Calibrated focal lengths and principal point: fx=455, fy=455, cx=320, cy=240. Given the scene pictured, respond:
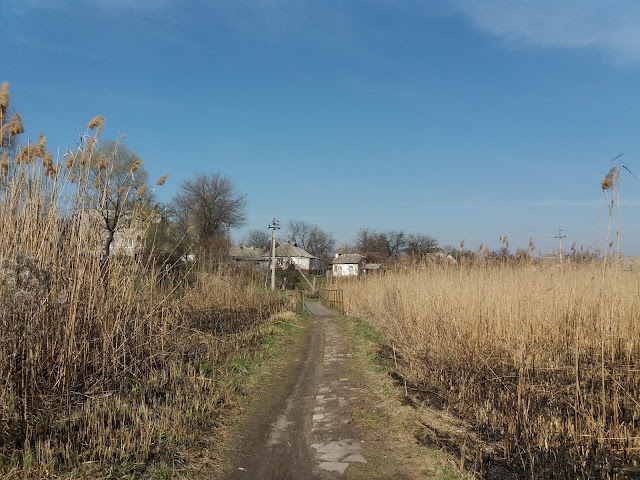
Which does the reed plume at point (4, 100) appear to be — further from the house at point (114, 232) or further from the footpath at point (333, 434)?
the footpath at point (333, 434)

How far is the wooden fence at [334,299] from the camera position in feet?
73.6

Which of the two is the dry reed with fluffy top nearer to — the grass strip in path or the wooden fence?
the grass strip in path

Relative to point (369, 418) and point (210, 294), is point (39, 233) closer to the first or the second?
point (369, 418)

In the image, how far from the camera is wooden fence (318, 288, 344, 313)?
2243cm

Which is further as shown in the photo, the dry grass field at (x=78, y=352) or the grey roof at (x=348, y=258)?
the grey roof at (x=348, y=258)

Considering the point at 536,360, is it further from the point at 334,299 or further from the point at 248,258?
the point at 334,299

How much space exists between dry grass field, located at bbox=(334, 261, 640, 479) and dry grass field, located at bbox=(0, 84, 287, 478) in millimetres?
2782

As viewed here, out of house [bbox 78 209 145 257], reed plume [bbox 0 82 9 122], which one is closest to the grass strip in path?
house [bbox 78 209 145 257]

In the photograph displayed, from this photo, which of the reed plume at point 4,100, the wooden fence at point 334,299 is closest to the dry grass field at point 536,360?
the reed plume at point 4,100

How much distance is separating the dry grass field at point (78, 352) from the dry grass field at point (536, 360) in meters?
2.78

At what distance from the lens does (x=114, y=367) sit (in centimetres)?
484

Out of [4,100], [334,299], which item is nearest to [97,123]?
[4,100]

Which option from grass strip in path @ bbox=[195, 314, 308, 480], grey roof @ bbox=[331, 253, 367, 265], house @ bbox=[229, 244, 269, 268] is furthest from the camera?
grey roof @ bbox=[331, 253, 367, 265]

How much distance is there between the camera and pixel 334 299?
2464 cm
